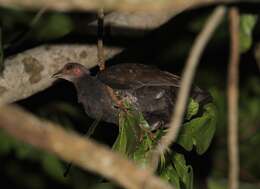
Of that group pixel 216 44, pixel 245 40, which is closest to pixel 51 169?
pixel 216 44

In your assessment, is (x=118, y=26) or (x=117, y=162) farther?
(x=118, y=26)

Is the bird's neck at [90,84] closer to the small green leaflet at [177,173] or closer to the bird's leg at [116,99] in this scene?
the bird's leg at [116,99]

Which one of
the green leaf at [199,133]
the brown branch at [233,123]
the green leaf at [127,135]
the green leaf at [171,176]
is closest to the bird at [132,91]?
the green leaf at [199,133]

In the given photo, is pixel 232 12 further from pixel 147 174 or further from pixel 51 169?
pixel 51 169

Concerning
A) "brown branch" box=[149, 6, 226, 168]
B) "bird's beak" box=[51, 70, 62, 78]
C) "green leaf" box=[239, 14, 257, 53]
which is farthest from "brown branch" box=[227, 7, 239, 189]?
"bird's beak" box=[51, 70, 62, 78]

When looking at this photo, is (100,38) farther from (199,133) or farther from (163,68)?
(163,68)
